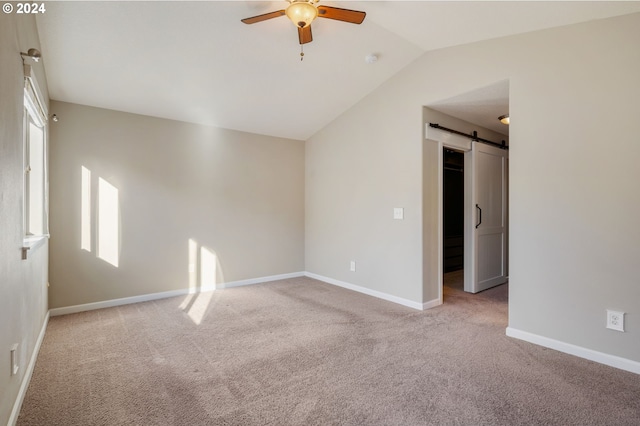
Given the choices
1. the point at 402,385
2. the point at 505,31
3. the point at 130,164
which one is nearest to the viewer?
the point at 402,385

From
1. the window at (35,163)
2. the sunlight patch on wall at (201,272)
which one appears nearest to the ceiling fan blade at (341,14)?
the window at (35,163)

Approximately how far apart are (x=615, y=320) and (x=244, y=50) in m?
3.91

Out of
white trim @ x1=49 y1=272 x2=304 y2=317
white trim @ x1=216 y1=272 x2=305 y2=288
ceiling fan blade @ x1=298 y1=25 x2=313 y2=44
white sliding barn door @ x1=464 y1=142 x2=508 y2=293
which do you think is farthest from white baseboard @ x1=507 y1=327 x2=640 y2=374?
white trim @ x1=49 y1=272 x2=304 y2=317

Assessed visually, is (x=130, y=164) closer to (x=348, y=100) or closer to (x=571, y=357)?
(x=348, y=100)

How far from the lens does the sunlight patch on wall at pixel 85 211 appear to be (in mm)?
3695

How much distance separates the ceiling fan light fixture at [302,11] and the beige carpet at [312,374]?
253 cm

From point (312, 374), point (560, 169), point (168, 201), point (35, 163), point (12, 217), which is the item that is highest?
point (35, 163)

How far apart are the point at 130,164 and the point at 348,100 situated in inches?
116

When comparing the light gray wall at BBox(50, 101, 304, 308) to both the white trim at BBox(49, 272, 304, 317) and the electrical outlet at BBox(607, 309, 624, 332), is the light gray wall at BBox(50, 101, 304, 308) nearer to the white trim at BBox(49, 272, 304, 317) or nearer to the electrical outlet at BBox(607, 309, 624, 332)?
the white trim at BBox(49, 272, 304, 317)

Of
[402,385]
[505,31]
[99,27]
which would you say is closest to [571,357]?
[402,385]

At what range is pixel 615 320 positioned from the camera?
2.39 meters

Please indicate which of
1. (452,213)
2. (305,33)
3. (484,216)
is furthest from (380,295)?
(305,33)

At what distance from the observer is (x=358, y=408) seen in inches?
74.1

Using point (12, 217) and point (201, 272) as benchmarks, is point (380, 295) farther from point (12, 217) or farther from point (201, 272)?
point (12, 217)
